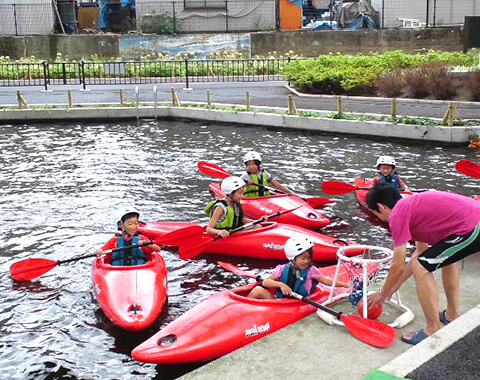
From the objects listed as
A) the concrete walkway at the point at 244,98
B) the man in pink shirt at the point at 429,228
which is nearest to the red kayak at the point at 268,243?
the man in pink shirt at the point at 429,228

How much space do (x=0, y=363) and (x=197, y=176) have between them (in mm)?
8585

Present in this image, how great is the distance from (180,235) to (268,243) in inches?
54.2

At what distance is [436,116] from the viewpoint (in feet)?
63.4

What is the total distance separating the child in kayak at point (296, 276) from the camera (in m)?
7.09

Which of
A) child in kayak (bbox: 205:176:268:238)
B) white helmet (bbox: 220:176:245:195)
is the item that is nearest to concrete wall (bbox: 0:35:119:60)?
child in kayak (bbox: 205:176:268:238)

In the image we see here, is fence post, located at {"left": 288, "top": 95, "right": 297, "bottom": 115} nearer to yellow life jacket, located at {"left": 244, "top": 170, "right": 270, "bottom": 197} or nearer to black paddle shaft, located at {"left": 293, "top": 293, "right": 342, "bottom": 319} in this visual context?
yellow life jacket, located at {"left": 244, "top": 170, "right": 270, "bottom": 197}

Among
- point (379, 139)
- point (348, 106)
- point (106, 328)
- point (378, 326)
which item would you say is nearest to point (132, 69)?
point (348, 106)

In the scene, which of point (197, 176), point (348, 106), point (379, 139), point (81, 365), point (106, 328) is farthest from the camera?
point (348, 106)

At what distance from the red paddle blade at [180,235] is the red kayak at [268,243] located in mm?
476

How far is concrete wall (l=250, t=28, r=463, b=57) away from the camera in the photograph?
33.1 meters

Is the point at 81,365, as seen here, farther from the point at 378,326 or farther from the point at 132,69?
the point at 132,69

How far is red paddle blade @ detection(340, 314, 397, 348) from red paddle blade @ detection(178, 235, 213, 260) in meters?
3.52

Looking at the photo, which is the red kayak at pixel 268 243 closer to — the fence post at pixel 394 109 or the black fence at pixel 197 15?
the fence post at pixel 394 109

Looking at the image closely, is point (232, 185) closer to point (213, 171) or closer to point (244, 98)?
point (213, 171)
